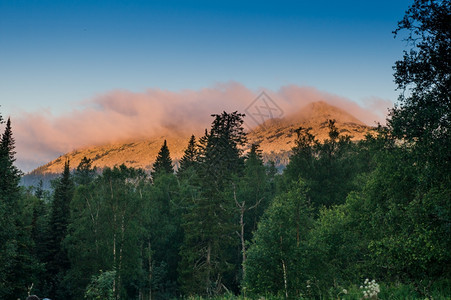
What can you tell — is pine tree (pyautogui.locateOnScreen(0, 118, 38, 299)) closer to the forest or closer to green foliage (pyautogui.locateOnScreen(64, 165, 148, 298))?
the forest

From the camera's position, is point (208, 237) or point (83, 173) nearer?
point (208, 237)

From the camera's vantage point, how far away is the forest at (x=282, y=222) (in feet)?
43.9

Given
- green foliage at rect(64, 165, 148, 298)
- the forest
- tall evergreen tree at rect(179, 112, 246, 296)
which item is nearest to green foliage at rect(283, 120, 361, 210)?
the forest

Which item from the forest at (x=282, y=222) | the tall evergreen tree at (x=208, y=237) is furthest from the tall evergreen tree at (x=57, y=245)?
the tall evergreen tree at (x=208, y=237)

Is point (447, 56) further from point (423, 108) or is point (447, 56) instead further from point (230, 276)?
point (230, 276)

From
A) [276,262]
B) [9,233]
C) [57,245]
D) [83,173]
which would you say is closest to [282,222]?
[276,262]

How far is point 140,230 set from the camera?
42.4 m

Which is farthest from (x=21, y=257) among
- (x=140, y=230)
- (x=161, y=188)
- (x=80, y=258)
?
(x=161, y=188)

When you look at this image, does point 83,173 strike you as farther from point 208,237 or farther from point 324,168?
point 324,168

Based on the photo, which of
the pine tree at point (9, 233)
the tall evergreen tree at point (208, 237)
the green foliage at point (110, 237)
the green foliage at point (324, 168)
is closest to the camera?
the pine tree at point (9, 233)

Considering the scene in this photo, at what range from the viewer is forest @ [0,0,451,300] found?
43.9ft

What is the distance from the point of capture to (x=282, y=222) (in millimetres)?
16391

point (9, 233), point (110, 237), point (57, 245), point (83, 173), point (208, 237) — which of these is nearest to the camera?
point (9, 233)

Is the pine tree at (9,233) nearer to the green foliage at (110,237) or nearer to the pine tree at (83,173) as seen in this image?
the green foliage at (110,237)
